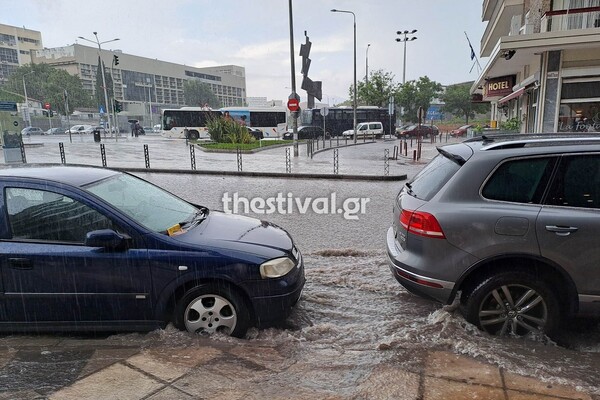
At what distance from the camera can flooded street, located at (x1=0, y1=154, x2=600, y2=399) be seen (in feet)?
9.41

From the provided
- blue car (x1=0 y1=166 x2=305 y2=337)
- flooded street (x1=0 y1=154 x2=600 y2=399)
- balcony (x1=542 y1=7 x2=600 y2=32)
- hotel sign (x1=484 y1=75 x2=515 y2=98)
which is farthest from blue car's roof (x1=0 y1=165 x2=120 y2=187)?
hotel sign (x1=484 y1=75 x2=515 y2=98)

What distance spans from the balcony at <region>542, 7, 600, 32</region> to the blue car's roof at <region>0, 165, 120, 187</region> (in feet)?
46.7

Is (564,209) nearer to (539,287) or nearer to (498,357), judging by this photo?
(539,287)

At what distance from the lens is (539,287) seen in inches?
134

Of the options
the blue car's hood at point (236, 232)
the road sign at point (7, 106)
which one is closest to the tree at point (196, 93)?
the road sign at point (7, 106)

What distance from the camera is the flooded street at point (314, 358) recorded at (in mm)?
2869

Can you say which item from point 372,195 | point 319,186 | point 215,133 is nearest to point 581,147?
point 372,195

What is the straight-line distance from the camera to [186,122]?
39.8 m

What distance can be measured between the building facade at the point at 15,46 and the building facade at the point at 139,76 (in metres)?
2.45

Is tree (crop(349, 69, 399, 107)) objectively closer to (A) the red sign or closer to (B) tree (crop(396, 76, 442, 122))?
(B) tree (crop(396, 76, 442, 122))

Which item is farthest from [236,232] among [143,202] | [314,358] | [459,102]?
[459,102]

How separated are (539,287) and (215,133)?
2759 cm

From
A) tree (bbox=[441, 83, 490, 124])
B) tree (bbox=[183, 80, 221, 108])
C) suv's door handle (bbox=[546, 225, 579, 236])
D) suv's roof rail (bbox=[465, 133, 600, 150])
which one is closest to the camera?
suv's door handle (bbox=[546, 225, 579, 236])

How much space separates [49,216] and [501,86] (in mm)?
22693
